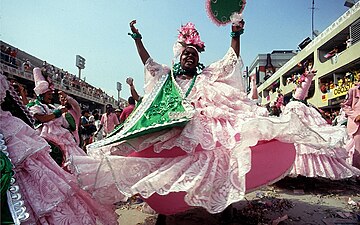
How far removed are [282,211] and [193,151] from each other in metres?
1.67

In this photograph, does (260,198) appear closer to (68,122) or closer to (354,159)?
(354,159)

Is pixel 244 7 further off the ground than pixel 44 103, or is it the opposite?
pixel 244 7

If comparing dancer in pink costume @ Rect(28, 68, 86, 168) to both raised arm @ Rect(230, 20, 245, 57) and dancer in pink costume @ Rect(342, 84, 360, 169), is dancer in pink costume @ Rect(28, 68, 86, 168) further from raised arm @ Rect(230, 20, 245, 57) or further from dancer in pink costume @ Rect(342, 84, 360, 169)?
dancer in pink costume @ Rect(342, 84, 360, 169)

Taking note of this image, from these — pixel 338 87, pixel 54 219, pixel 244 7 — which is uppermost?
pixel 338 87

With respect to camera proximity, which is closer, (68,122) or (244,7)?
(244,7)

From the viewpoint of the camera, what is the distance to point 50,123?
3.72 m

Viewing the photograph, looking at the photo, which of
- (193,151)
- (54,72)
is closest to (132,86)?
(193,151)

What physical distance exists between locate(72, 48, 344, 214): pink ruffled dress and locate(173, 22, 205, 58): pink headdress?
0.83 metres

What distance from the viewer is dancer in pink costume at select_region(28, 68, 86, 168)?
11.2ft

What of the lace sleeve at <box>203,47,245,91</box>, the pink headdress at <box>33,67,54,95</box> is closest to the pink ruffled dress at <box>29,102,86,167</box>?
the pink headdress at <box>33,67,54,95</box>

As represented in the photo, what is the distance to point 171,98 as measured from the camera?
8.49ft

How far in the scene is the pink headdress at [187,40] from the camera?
305 cm

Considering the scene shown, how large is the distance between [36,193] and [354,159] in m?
5.06

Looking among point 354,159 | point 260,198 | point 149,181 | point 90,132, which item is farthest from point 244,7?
point 90,132
